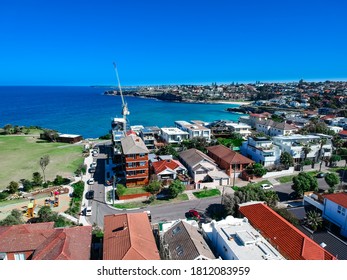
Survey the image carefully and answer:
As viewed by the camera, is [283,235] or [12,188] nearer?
[283,235]

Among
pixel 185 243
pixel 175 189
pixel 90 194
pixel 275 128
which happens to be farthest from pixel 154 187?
pixel 275 128

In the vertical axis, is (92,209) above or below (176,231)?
below

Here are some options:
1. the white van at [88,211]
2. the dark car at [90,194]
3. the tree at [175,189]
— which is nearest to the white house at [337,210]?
the tree at [175,189]

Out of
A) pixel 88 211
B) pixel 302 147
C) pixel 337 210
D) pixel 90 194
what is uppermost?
pixel 302 147

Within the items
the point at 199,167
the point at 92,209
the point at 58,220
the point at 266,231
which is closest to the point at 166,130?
the point at 199,167

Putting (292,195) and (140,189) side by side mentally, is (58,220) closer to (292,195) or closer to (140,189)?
(140,189)

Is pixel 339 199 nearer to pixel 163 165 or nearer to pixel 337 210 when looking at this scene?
pixel 337 210
